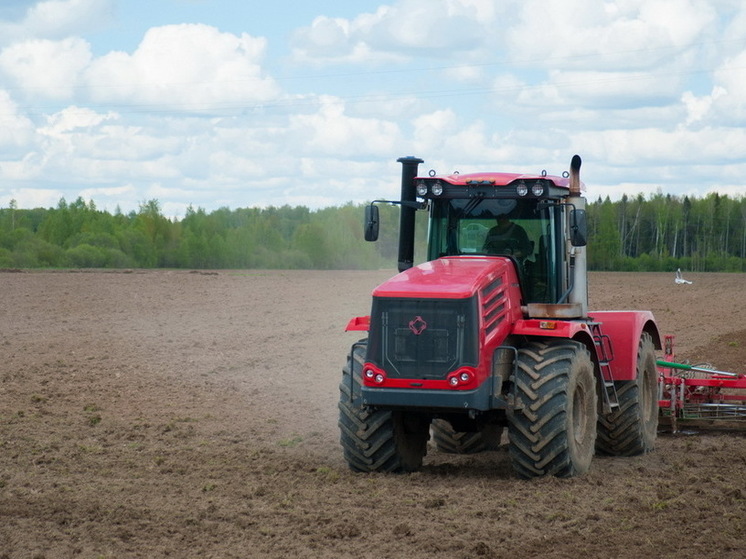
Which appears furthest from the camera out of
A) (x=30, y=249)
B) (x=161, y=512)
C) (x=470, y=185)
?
(x=30, y=249)

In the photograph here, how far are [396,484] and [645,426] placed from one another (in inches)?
155

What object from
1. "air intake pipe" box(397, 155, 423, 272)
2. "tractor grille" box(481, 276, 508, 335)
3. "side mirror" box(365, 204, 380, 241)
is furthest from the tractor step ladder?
"side mirror" box(365, 204, 380, 241)

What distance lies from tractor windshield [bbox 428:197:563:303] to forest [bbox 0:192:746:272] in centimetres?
4003

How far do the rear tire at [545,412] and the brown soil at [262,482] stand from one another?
211 millimetres

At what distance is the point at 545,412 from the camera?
1009 cm

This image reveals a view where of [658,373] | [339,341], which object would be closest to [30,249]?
[339,341]

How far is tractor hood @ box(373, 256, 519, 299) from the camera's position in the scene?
33.1ft

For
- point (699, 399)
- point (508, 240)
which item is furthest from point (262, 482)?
point (699, 399)

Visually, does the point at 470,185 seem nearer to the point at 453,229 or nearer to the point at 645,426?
the point at 453,229

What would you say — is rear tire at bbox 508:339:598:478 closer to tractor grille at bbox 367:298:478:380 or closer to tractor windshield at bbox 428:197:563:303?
tractor grille at bbox 367:298:478:380

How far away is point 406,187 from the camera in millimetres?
11812

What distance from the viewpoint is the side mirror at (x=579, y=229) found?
11078 mm

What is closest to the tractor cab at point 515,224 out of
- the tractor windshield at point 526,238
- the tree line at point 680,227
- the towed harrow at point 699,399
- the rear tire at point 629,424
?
the tractor windshield at point 526,238

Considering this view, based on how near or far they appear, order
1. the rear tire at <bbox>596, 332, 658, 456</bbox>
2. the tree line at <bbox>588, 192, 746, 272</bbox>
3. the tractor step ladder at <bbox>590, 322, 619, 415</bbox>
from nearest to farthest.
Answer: the tractor step ladder at <bbox>590, 322, 619, 415</bbox>
the rear tire at <bbox>596, 332, 658, 456</bbox>
the tree line at <bbox>588, 192, 746, 272</bbox>
